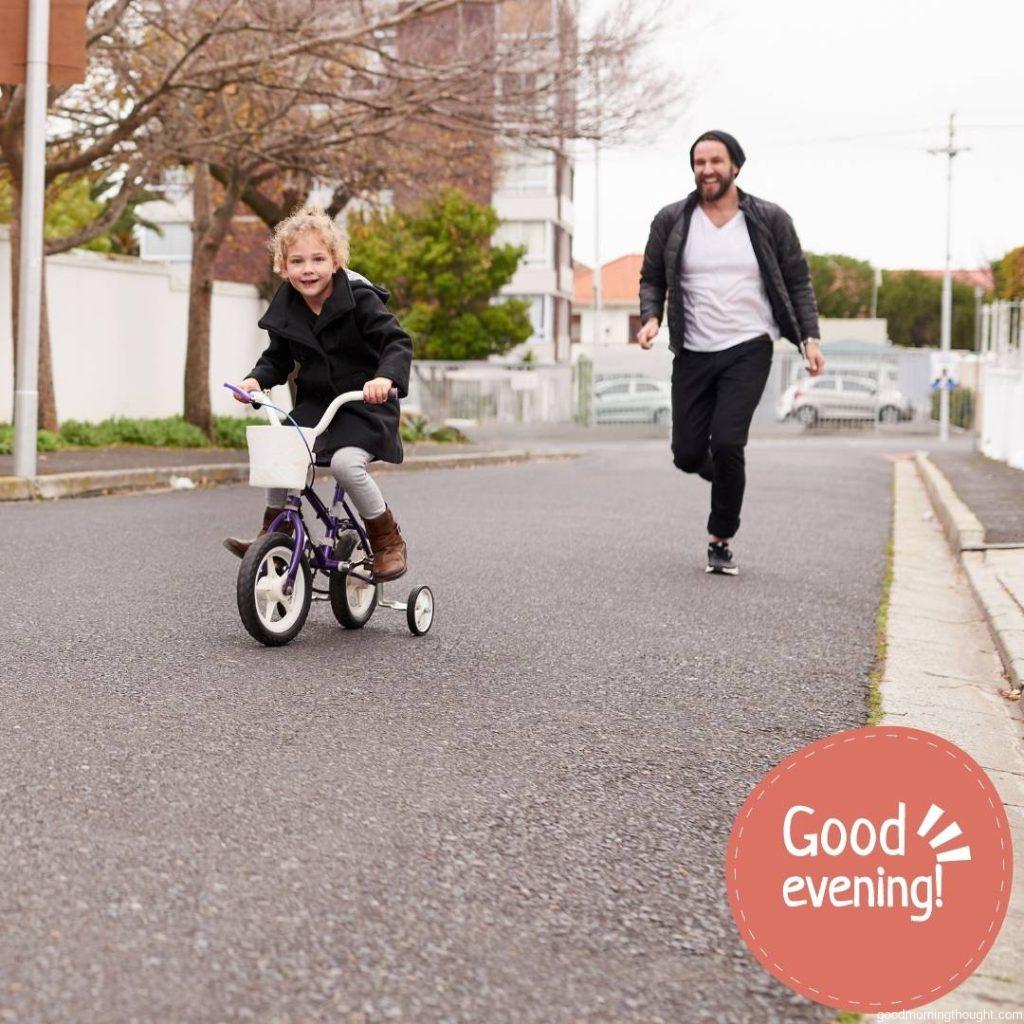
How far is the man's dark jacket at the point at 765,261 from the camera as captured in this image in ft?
26.5

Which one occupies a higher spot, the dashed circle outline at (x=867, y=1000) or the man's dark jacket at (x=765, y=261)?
the man's dark jacket at (x=765, y=261)

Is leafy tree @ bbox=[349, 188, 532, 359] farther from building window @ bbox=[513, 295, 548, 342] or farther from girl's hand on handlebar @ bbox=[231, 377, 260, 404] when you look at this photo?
girl's hand on handlebar @ bbox=[231, 377, 260, 404]

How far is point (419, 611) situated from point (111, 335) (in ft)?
51.2

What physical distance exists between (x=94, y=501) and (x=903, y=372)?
49743mm

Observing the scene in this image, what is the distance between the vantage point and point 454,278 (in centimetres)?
4553

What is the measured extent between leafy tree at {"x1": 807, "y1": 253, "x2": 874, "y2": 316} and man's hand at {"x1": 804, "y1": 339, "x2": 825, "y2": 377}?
94548 millimetres

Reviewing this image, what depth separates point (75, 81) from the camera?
41.3 feet

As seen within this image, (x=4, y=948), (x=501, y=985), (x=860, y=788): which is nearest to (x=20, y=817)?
(x=4, y=948)

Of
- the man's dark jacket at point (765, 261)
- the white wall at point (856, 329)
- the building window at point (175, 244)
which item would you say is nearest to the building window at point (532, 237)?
the building window at point (175, 244)

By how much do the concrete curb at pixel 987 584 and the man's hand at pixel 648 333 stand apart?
1.93m

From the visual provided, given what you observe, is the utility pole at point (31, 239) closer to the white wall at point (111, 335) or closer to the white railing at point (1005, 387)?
the white wall at point (111, 335)

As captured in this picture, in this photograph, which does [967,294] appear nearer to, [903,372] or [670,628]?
[903,372]

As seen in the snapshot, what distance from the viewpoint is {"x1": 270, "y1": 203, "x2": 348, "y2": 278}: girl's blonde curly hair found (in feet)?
19.0

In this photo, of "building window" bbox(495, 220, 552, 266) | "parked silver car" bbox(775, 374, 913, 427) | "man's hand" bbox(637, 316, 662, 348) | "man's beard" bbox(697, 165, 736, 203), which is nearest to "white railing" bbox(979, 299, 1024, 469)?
"man's beard" bbox(697, 165, 736, 203)
